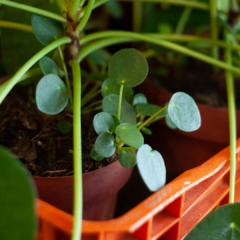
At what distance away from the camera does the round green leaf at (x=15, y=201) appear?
209 millimetres

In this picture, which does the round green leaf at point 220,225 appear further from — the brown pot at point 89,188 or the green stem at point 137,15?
the green stem at point 137,15

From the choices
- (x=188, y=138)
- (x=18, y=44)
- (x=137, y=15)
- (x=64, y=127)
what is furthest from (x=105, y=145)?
(x=137, y=15)

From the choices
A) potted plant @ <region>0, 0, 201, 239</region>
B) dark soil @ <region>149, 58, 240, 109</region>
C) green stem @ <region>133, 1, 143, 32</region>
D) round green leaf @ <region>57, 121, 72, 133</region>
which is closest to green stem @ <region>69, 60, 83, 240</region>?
potted plant @ <region>0, 0, 201, 239</region>

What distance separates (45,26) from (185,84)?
480 mm

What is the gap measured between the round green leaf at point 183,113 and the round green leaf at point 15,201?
0.20 metres

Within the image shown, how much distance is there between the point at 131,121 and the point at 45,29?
0.20 meters

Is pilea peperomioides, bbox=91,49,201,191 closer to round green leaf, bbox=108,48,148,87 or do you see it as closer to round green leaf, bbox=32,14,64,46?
round green leaf, bbox=108,48,148,87

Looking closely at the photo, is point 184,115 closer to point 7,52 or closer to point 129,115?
point 129,115

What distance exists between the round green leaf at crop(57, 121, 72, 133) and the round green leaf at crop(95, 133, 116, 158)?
12cm

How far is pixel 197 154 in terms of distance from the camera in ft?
2.31

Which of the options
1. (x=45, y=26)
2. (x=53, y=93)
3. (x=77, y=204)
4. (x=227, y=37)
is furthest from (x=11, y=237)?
(x=227, y=37)

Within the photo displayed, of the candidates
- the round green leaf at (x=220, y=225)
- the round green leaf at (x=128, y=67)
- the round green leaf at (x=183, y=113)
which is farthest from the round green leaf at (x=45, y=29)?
the round green leaf at (x=220, y=225)

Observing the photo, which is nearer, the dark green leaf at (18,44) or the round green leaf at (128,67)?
the round green leaf at (128,67)

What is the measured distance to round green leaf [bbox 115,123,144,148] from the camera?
1.06ft
